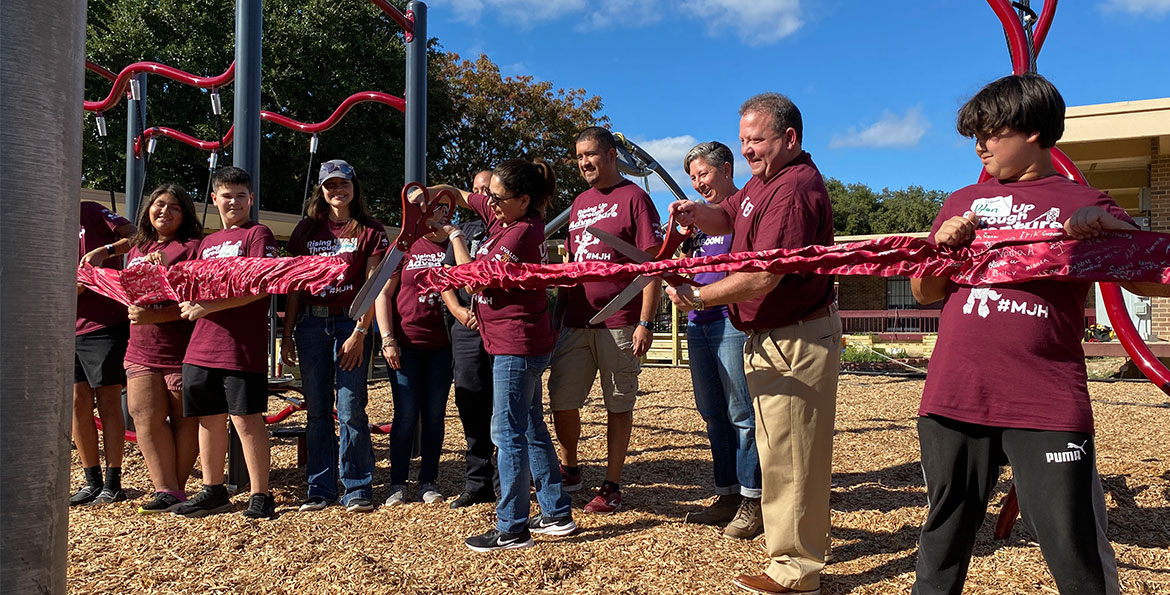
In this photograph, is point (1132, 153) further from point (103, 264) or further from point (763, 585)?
point (103, 264)

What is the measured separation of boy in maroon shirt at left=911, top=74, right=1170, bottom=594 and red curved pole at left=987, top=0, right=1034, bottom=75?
1460 millimetres

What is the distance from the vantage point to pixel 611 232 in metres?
4.25

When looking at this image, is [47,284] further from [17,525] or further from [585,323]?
[585,323]

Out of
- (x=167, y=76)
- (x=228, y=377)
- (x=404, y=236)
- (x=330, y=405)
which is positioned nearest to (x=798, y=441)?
(x=404, y=236)

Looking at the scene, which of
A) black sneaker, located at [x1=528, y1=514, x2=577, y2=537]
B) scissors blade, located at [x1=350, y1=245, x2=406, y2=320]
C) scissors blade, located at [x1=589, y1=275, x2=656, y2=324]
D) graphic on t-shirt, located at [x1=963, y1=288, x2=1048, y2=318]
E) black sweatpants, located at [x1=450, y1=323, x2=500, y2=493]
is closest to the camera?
graphic on t-shirt, located at [x1=963, y1=288, x2=1048, y2=318]

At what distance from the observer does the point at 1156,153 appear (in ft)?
40.3

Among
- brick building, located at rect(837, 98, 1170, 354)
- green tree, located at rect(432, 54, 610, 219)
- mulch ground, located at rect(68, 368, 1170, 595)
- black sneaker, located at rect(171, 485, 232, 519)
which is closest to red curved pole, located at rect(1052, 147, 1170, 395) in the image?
mulch ground, located at rect(68, 368, 1170, 595)

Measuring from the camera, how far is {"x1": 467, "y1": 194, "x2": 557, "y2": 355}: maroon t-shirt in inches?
137

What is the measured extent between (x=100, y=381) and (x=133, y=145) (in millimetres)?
5849

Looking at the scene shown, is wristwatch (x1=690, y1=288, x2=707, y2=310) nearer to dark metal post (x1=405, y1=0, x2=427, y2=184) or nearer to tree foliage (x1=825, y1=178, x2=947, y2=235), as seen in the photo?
dark metal post (x1=405, y1=0, x2=427, y2=184)

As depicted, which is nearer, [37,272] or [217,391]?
[37,272]

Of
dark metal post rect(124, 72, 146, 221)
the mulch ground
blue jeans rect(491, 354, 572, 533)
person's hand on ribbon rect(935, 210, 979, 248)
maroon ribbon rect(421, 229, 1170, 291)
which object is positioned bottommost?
the mulch ground

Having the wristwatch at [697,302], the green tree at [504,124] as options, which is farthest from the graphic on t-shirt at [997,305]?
the green tree at [504,124]

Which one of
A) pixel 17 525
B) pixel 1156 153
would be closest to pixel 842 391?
pixel 1156 153
